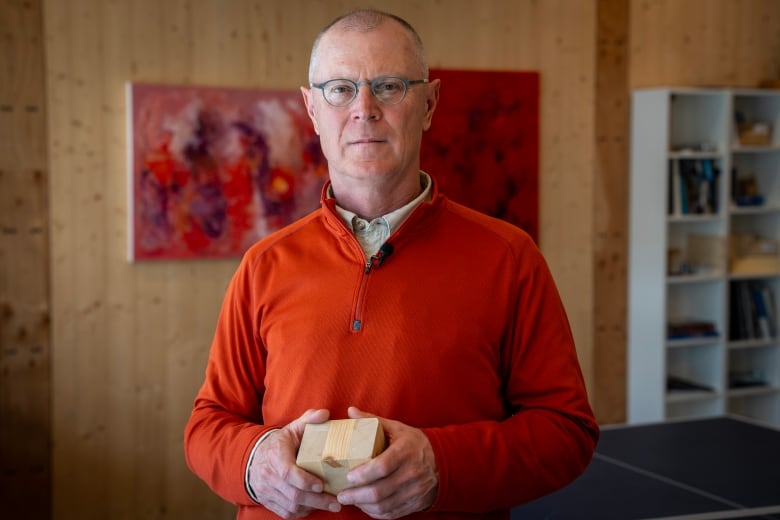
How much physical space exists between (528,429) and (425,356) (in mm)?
212

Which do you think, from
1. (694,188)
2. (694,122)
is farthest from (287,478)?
(694,122)

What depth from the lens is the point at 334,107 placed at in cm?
158

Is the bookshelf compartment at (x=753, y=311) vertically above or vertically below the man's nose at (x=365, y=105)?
below

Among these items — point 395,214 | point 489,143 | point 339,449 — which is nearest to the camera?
point 339,449

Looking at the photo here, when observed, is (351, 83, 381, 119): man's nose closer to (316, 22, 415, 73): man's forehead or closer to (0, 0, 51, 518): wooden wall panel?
(316, 22, 415, 73): man's forehead

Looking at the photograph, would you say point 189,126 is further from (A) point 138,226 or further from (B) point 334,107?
(B) point 334,107

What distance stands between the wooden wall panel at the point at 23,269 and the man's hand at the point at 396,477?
3.02 metres

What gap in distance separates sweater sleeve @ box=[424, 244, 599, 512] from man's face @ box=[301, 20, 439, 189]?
0.31 metres

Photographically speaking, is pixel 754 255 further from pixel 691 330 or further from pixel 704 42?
pixel 704 42

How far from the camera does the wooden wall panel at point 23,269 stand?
13.0 ft

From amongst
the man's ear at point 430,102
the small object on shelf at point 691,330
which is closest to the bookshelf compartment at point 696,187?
the small object on shelf at point 691,330

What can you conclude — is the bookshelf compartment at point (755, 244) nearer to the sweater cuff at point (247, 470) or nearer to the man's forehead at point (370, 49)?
the man's forehead at point (370, 49)

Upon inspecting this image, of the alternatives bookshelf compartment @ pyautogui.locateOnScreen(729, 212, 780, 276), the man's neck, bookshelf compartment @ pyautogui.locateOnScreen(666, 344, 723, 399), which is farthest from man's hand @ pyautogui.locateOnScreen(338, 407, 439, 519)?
bookshelf compartment @ pyautogui.locateOnScreen(729, 212, 780, 276)

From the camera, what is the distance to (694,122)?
5.35 meters
